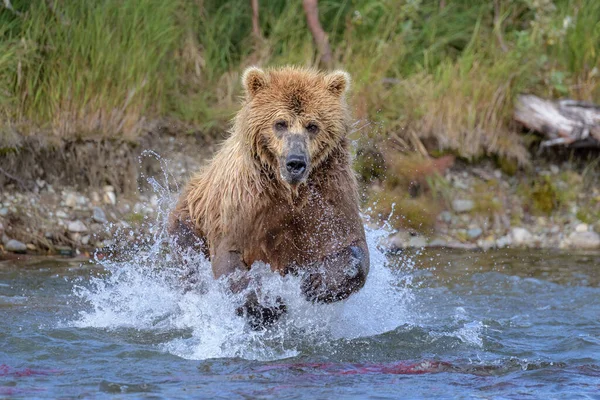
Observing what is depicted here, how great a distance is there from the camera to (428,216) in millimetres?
10188

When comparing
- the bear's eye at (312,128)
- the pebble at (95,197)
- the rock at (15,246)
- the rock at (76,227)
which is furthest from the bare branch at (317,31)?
the bear's eye at (312,128)

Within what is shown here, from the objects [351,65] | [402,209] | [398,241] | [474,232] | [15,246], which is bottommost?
[474,232]

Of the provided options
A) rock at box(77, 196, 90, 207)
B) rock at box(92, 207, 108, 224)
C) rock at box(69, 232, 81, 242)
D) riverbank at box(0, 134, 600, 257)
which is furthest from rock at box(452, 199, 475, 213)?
rock at box(69, 232, 81, 242)

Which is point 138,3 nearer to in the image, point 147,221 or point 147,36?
point 147,36

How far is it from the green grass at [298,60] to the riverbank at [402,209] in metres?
0.32

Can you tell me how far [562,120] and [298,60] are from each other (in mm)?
3016

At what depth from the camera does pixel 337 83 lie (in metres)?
6.21

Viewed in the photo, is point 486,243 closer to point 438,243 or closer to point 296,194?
point 438,243

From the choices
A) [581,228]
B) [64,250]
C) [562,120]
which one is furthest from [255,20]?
[581,228]

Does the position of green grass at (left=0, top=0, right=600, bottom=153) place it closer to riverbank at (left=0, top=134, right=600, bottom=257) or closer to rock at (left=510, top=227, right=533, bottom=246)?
riverbank at (left=0, top=134, right=600, bottom=257)

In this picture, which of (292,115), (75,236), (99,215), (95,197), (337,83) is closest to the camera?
(292,115)

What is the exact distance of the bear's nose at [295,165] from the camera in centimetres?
570

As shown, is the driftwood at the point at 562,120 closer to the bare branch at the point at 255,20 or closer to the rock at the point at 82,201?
the bare branch at the point at 255,20

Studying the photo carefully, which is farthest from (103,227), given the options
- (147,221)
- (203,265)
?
(203,265)
